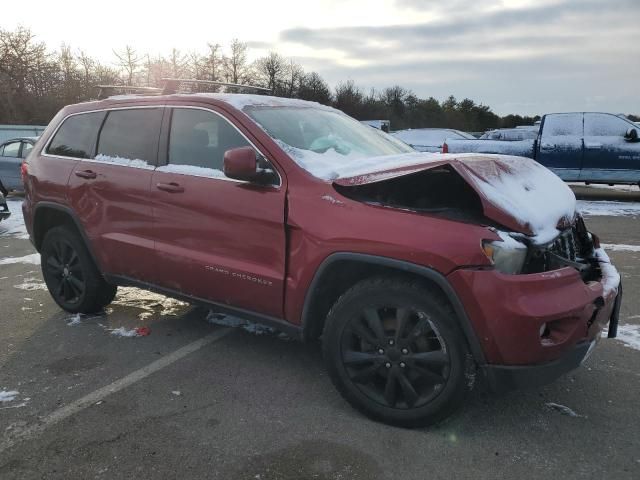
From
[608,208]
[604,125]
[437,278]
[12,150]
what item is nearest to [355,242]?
[437,278]

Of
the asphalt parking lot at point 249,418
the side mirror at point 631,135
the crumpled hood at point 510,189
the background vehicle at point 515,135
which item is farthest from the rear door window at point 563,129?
the crumpled hood at point 510,189

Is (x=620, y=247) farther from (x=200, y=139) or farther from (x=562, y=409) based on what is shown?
(x=200, y=139)

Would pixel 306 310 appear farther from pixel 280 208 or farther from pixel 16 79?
pixel 16 79

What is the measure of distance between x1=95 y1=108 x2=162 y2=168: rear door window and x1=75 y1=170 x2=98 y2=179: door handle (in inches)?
5.0

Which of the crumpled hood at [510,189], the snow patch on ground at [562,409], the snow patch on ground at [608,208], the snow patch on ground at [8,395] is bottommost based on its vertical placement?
the snow patch on ground at [8,395]

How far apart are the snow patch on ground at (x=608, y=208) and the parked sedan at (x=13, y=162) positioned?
38.6 ft

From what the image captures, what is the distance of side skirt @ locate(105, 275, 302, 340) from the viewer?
3207 mm

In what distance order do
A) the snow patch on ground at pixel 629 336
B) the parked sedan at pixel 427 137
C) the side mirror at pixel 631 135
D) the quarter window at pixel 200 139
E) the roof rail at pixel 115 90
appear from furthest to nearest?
the parked sedan at pixel 427 137 < the side mirror at pixel 631 135 < the roof rail at pixel 115 90 < the snow patch on ground at pixel 629 336 < the quarter window at pixel 200 139

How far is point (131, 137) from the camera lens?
4.09 metres

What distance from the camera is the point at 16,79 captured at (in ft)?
136

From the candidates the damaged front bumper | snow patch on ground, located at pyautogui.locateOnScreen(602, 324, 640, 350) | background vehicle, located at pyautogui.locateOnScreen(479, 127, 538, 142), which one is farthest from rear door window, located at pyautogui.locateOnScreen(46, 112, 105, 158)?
background vehicle, located at pyautogui.locateOnScreen(479, 127, 538, 142)

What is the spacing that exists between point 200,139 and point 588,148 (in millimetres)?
10330

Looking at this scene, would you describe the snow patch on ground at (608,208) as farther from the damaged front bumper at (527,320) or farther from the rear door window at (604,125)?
the damaged front bumper at (527,320)

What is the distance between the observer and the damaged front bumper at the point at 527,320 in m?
2.46
